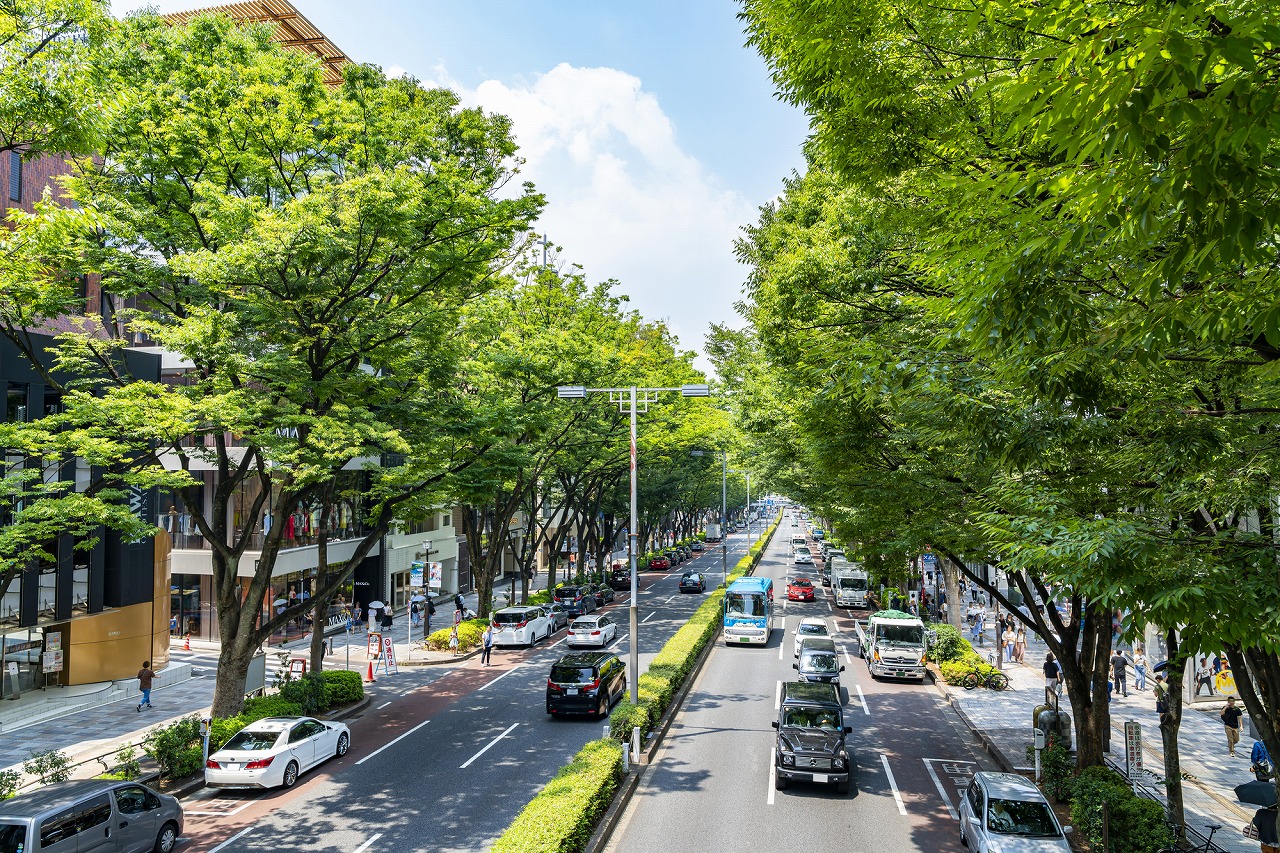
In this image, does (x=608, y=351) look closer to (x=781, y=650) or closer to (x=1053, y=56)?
(x=781, y=650)

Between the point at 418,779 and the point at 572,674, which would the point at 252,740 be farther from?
the point at 572,674

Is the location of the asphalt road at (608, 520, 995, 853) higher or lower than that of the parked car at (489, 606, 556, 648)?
lower

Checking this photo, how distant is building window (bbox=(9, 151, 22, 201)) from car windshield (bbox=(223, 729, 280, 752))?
17918mm

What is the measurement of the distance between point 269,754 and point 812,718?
37.7 ft

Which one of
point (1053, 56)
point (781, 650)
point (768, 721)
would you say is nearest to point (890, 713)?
point (768, 721)

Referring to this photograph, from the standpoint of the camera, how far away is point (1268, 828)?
12859mm

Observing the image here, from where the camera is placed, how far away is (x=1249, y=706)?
10.9 meters

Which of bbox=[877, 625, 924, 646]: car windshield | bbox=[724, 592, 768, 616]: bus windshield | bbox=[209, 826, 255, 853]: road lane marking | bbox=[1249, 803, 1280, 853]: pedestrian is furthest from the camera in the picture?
bbox=[724, 592, 768, 616]: bus windshield

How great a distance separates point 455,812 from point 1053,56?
15.3 m

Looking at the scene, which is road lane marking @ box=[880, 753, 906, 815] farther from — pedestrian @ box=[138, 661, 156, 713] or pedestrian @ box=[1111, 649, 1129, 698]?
pedestrian @ box=[138, 661, 156, 713]

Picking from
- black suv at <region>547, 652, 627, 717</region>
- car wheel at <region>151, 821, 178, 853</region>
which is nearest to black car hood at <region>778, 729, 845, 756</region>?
black suv at <region>547, 652, 627, 717</region>

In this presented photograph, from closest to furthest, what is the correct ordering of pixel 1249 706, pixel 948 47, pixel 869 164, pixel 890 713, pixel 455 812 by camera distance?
pixel 948 47 < pixel 869 164 < pixel 1249 706 < pixel 455 812 < pixel 890 713

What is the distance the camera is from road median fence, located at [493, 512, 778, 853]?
11953 mm

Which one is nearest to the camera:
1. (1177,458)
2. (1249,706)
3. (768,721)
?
(1177,458)
